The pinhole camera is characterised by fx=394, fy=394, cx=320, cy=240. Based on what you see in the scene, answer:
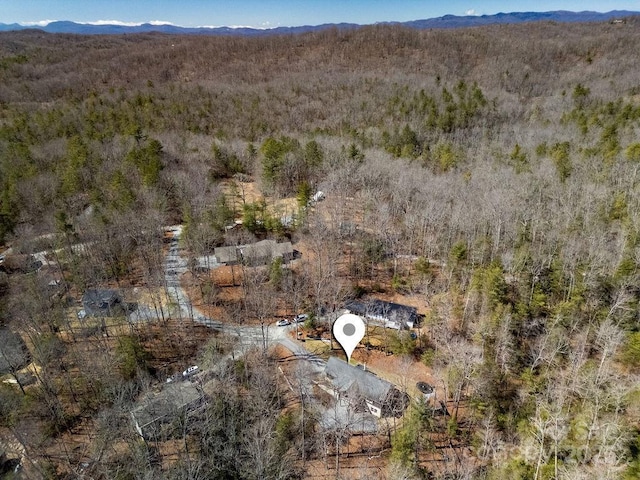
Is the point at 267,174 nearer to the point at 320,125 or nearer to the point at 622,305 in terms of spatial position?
the point at 320,125

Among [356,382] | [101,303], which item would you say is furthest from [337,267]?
[101,303]

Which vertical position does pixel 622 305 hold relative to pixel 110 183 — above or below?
below

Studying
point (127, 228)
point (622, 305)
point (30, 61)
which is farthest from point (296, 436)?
point (30, 61)

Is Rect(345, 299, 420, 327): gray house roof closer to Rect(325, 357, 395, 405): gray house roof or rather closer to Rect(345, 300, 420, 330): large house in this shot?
Rect(345, 300, 420, 330): large house

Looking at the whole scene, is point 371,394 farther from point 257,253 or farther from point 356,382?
point 257,253

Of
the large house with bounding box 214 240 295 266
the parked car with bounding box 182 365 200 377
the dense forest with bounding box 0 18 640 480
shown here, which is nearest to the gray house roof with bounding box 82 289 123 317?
the dense forest with bounding box 0 18 640 480

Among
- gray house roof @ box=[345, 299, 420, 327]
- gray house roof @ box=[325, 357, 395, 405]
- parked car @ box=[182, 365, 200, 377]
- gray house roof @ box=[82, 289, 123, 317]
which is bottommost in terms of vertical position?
parked car @ box=[182, 365, 200, 377]
